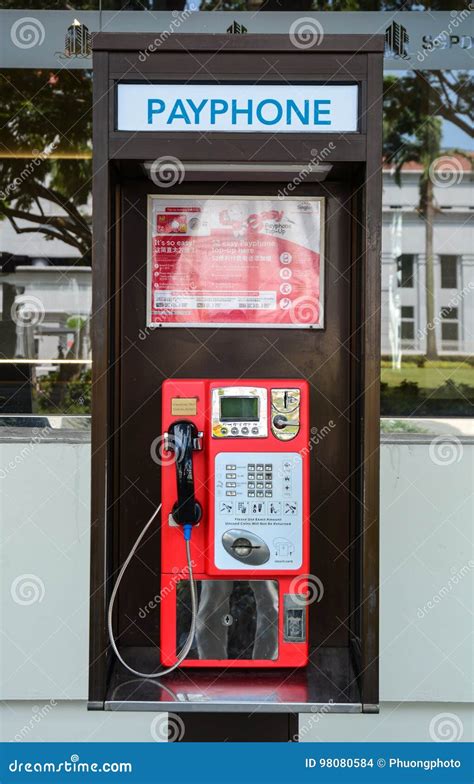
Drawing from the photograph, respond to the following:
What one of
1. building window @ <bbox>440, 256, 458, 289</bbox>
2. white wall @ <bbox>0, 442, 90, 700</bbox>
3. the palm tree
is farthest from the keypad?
Result: the palm tree

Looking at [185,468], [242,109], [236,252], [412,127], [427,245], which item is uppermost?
[412,127]

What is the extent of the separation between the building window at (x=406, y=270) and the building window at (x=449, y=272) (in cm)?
12

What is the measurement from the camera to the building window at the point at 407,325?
3.10 m

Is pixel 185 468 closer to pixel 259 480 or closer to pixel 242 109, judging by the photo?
pixel 259 480

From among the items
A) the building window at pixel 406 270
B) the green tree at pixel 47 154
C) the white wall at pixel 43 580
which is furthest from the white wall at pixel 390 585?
the green tree at pixel 47 154

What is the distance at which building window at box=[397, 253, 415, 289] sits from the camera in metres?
3.12

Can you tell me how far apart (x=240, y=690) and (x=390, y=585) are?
0.85 meters

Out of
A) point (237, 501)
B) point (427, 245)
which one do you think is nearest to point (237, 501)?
point (237, 501)

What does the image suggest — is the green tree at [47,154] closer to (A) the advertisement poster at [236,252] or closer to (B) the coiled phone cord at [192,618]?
(A) the advertisement poster at [236,252]

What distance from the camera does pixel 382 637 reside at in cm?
291

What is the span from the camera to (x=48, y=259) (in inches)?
123

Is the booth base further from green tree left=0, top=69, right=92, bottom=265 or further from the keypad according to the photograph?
green tree left=0, top=69, right=92, bottom=265

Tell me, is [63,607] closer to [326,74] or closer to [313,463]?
[313,463]
